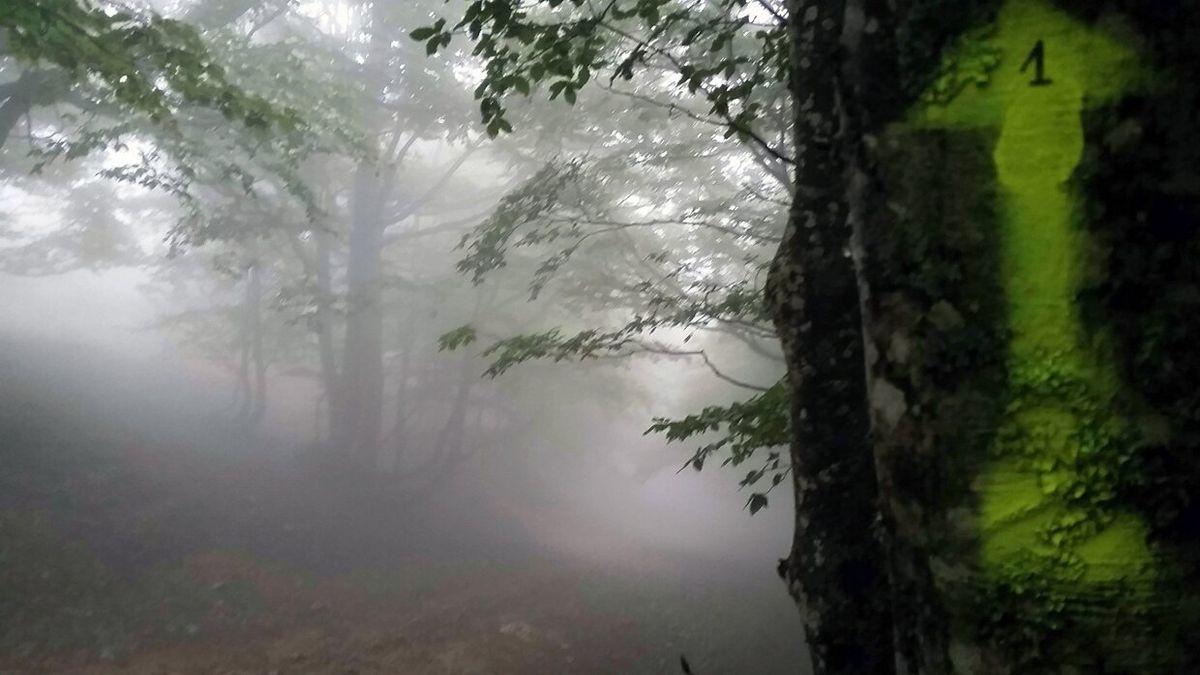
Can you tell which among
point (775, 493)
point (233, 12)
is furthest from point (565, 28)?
point (775, 493)

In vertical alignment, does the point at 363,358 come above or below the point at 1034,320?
below

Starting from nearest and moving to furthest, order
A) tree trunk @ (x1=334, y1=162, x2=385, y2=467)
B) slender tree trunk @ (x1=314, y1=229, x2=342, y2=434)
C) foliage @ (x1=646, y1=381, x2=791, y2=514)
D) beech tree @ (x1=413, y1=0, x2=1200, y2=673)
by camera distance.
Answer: beech tree @ (x1=413, y1=0, x2=1200, y2=673) < foliage @ (x1=646, y1=381, x2=791, y2=514) < tree trunk @ (x1=334, y1=162, x2=385, y2=467) < slender tree trunk @ (x1=314, y1=229, x2=342, y2=434)

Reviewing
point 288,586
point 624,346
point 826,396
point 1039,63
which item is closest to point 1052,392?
point 1039,63

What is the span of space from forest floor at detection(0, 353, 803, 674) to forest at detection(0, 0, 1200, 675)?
10 cm

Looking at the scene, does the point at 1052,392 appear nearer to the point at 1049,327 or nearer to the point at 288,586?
the point at 1049,327

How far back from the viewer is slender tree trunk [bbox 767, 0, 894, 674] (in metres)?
2.94

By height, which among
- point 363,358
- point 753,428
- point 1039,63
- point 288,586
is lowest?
point 288,586

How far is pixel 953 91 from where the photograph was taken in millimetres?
1389

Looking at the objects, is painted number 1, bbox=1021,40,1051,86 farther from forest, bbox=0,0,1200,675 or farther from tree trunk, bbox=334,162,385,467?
tree trunk, bbox=334,162,385,467

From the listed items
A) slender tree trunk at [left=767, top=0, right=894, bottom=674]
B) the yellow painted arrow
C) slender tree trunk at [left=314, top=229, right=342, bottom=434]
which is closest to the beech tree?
the yellow painted arrow

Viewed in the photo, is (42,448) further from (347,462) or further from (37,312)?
(37,312)

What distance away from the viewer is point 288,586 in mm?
14008

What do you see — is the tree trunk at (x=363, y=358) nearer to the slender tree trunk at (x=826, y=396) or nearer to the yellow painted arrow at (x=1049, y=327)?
the slender tree trunk at (x=826, y=396)

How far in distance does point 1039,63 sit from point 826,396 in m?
1.82
